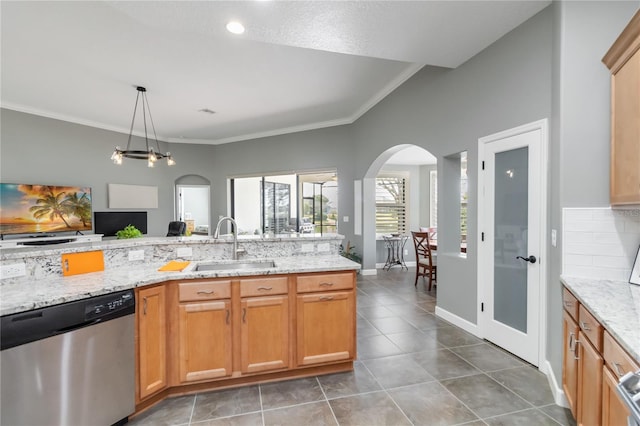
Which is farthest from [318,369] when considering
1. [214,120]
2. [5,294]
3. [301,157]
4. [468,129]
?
[214,120]

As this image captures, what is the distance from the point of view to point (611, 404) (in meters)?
1.28

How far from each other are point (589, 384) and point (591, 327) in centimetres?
30

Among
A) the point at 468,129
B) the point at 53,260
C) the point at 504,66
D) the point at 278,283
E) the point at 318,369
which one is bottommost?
the point at 318,369

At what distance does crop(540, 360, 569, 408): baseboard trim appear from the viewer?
2098 mm

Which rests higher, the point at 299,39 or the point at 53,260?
the point at 299,39

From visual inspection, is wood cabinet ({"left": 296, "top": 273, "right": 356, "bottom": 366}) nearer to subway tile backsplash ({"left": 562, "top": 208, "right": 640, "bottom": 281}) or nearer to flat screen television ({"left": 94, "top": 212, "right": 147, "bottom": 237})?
subway tile backsplash ({"left": 562, "top": 208, "right": 640, "bottom": 281})

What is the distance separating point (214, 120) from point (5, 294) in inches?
205

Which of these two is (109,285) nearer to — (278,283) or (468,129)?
(278,283)

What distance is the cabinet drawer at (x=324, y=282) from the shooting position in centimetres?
244

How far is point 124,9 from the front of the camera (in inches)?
90.5

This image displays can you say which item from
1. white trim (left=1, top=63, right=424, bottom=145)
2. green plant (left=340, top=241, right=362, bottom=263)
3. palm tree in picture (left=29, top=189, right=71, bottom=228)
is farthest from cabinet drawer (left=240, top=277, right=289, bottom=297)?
palm tree in picture (left=29, top=189, right=71, bottom=228)

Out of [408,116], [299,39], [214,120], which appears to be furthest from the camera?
[214,120]

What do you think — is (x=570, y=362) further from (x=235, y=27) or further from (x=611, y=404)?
(x=235, y=27)

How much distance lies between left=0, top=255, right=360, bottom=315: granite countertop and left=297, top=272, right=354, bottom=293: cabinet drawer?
0.07m
